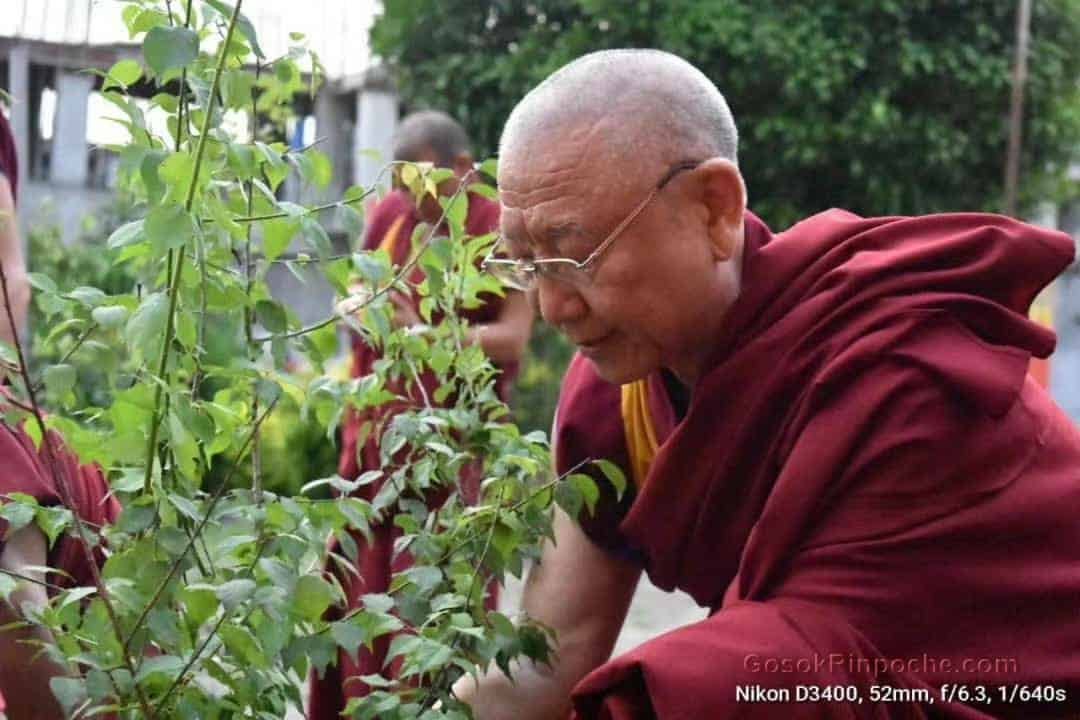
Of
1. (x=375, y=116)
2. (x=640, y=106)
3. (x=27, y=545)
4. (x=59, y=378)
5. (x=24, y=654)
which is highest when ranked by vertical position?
(x=640, y=106)

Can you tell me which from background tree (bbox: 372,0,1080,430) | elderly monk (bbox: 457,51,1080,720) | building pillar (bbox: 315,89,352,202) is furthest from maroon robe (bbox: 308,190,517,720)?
building pillar (bbox: 315,89,352,202)

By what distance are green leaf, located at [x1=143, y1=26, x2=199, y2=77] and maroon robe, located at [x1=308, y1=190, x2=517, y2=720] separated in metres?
0.67

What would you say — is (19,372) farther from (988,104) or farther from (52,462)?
(988,104)

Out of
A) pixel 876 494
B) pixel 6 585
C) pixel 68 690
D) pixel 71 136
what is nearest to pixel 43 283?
pixel 6 585

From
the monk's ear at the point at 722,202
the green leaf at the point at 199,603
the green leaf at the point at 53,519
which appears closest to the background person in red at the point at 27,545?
the green leaf at the point at 53,519

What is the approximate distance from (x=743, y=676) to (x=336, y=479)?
1.69 feet

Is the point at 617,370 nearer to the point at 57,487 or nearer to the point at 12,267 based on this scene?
the point at 57,487

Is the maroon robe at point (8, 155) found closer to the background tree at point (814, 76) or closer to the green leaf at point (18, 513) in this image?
the green leaf at point (18, 513)

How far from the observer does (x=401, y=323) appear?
3.06 metres

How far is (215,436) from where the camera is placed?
191cm

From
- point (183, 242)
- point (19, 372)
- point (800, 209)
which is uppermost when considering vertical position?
point (183, 242)

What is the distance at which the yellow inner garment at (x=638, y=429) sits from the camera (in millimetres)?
2453

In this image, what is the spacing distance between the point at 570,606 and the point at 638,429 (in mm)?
292

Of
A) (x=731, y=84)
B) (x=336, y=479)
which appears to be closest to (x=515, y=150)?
(x=336, y=479)
